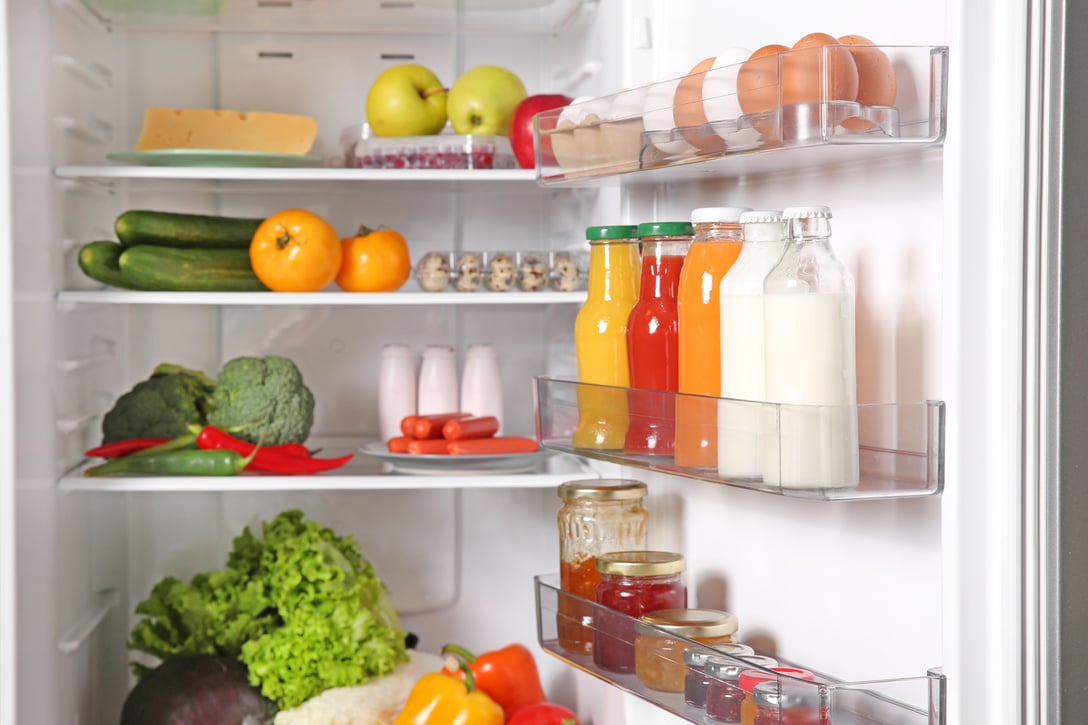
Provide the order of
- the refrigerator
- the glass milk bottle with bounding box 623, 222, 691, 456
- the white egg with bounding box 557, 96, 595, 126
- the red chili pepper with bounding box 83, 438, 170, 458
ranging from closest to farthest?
the refrigerator, the glass milk bottle with bounding box 623, 222, 691, 456, the white egg with bounding box 557, 96, 595, 126, the red chili pepper with bounding box 83, 438, 170, 458

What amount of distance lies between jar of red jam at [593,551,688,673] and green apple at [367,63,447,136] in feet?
2.95

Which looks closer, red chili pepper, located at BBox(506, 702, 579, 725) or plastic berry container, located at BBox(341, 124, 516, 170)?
red chili pepper, located at BBox(506, 702, 579, 725)

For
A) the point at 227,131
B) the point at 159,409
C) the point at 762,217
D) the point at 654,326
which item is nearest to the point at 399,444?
the point at 159,409

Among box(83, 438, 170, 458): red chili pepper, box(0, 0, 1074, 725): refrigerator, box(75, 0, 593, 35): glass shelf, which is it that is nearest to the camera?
box(0, 0, 1074, 725): refrigerator

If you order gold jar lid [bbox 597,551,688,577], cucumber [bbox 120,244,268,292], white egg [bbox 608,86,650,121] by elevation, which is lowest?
gold jar lid [bbox 597,551,688,577]

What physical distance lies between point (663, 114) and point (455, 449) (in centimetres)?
80

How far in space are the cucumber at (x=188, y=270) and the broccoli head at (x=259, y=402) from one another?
0.45 feet

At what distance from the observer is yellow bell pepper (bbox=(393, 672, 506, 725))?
1681 mm

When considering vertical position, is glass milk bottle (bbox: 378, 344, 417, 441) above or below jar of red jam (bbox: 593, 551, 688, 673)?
above

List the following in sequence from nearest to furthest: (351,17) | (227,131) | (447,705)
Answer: (447,705)
(227,131)
(351,17)

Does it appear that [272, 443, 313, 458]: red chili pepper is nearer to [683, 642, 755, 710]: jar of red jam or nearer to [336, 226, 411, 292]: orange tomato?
[336, 226, 411, 292]: orange tomato

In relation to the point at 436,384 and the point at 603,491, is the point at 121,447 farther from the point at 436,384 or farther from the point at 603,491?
the point at 603,491

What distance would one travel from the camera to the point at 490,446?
1854mm

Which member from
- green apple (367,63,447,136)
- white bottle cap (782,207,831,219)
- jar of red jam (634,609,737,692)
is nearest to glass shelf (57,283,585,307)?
green apple (367,63,447,136)
